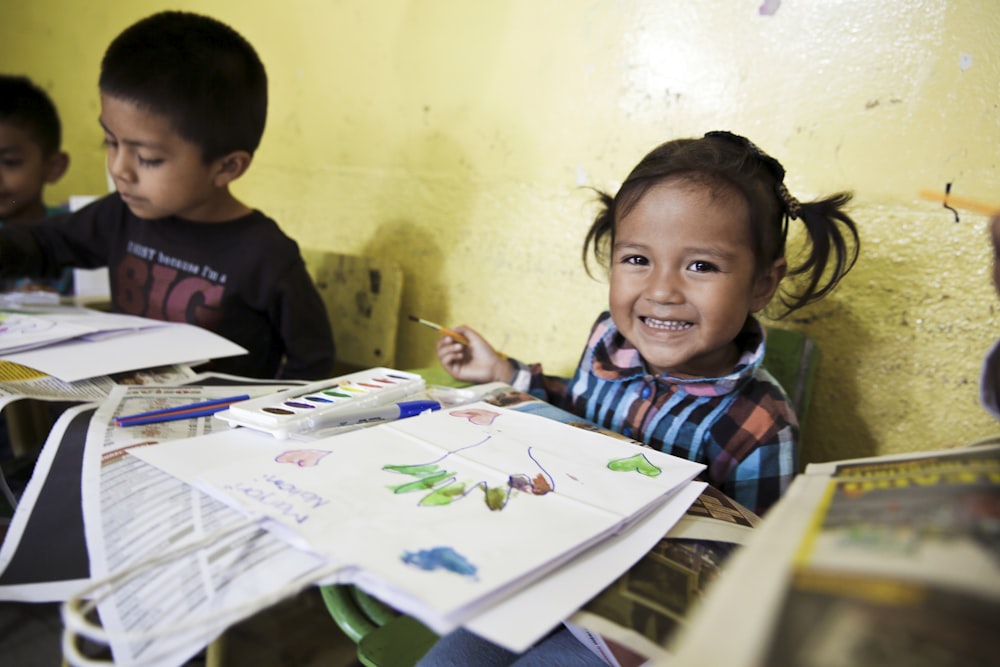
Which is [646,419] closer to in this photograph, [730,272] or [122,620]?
[730,272]

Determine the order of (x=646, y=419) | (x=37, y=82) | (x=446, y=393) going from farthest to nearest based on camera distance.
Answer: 1. (x=37, y=82)
2. (x=646, y=419)
3. (x=446, y=393)

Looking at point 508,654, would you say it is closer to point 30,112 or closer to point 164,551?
point 164,551

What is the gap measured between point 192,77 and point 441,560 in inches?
43.7

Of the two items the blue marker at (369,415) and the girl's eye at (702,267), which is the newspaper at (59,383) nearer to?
the blue marker at (369,415)

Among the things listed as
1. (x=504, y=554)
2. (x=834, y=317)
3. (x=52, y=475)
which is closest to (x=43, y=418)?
(x=52, y=475)

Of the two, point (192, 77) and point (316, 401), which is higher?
point (192, 77)

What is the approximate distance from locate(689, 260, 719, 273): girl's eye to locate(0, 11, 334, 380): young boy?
2.42 feet

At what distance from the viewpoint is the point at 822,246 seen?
2.84 ft

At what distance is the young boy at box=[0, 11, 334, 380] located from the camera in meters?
1.15

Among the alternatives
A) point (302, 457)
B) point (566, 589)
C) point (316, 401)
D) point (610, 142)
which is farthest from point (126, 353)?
point (610, 142)

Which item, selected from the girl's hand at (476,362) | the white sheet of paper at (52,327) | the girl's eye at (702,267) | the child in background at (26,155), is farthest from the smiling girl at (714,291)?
the child in background at (26,155)

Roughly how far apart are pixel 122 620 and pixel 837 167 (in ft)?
3.24

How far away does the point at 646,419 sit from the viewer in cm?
90

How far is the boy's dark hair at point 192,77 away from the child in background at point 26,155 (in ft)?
2.48
